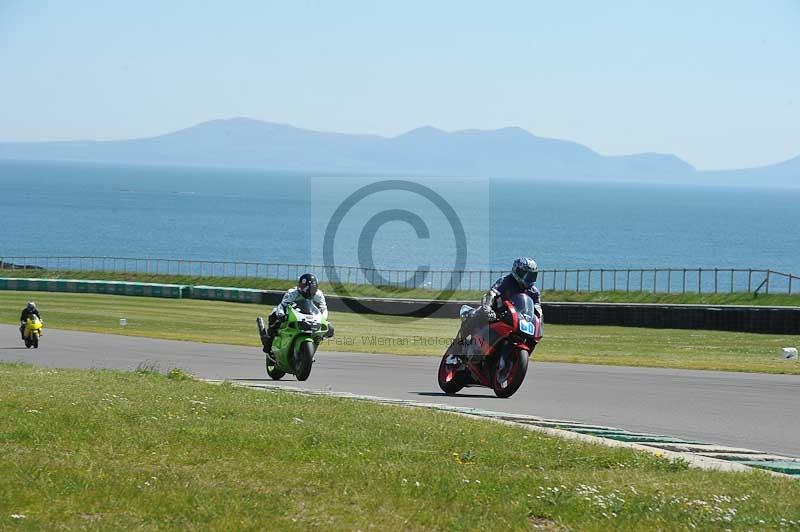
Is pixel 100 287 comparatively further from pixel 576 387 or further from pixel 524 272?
pixel 524 272

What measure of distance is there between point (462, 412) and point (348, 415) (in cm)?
227

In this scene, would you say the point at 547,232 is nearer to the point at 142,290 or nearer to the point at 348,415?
the point at 142,290

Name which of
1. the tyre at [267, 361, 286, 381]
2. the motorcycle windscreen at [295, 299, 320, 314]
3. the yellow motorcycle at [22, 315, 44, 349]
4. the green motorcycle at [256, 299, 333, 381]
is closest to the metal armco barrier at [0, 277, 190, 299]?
the yellow motorcycle at [22, 315, 44, 349]

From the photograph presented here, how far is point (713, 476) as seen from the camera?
9.59 meters

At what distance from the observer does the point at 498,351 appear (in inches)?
667

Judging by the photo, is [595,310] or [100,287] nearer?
[595,310]

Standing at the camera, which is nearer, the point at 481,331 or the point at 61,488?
the point at 61,488

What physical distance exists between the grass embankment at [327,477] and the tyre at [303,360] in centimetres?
696

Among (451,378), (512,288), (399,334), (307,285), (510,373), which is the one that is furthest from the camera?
(399,334)

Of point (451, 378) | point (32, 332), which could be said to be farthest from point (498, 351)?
point (32, 332)

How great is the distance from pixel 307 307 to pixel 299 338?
1.94 ft

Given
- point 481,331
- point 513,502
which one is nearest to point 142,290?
point 481,331

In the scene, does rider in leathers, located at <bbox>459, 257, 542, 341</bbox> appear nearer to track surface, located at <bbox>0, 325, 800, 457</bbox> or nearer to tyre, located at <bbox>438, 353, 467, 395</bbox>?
track surface, located at <bbox>0, 325, 800, 457</bbox>

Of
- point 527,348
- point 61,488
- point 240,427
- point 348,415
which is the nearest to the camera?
point 61,488
